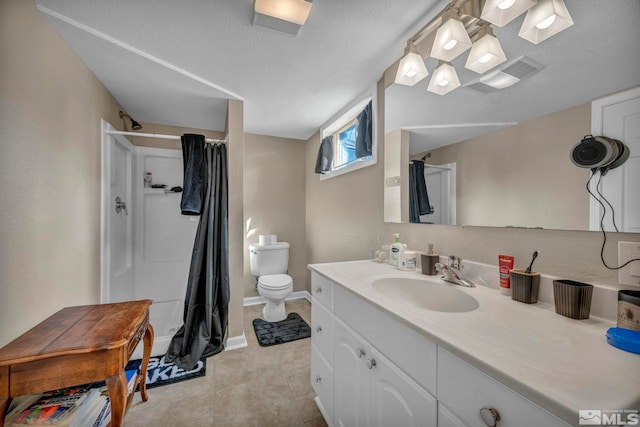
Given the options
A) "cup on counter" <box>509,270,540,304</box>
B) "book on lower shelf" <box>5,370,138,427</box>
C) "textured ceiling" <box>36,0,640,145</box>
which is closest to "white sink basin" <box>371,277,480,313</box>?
"cup on counter" <box>509,270,540,304</box>

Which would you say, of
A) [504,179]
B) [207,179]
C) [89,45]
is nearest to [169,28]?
[89,45]

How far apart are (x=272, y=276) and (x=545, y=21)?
2.58m

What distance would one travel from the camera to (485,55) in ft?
3.40

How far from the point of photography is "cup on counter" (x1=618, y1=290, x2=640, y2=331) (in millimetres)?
609

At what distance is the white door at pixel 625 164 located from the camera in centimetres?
68

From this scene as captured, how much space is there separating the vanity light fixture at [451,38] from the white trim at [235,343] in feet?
8.10

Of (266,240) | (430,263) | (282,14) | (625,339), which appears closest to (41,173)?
(282,14)

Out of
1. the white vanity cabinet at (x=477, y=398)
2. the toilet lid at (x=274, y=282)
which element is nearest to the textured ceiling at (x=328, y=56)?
the white vanity cabinet at (x=477, y=398)

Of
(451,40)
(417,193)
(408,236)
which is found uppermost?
(451,40)

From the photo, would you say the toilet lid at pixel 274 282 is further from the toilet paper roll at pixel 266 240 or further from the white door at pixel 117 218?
the white door at pixel 117 218

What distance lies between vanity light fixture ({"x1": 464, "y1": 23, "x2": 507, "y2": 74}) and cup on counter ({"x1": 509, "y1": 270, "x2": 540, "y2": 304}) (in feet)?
2.83

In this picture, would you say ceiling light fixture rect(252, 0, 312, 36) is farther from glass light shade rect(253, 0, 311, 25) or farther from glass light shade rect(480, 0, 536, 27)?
glass light shade rect(480, 0, 536, 27)

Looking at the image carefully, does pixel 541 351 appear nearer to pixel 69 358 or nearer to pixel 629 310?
pixel 629 310

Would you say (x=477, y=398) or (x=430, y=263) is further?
(x=430, y=263)
